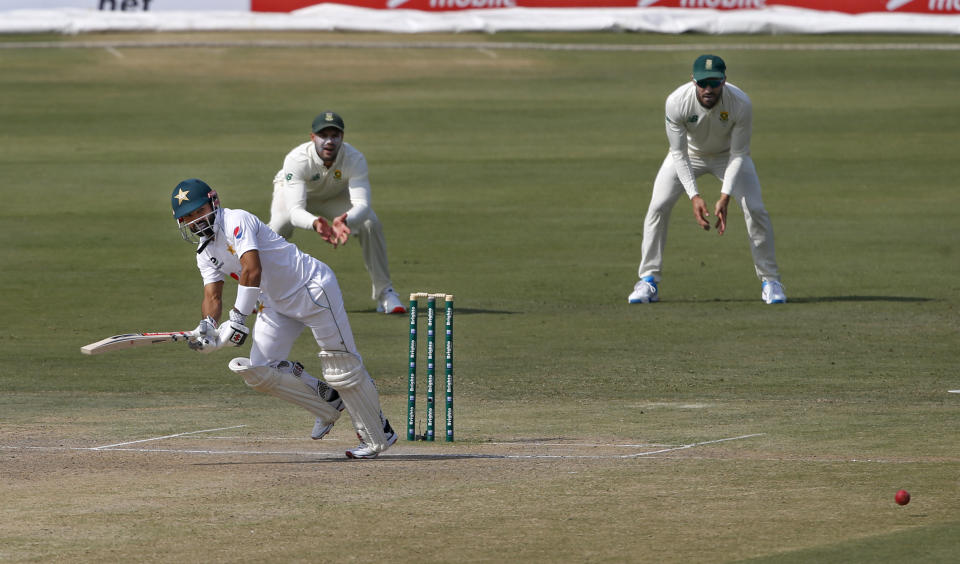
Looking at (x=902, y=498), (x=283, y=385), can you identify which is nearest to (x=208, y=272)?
(x=283, y=385)

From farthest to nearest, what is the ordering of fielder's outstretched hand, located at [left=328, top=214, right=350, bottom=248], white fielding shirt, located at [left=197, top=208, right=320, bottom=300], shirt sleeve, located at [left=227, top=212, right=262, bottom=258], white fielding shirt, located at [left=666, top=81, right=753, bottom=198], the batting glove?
1. white fielding shirt, located at [left=666, top=81, right=753, bottom=198]
2. fielder's outstretched hand, located at [left=328, top=214, right=350, bottom=248]
3. white fielding shirt, located at [left=197, top=208, right=320, bottom=300]
4. shirt sleeve, located at [left=227, top=212, right=262, bottom=258]
5. the batting glove

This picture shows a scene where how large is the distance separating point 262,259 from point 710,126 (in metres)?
7.25

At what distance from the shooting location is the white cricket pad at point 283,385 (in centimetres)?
886

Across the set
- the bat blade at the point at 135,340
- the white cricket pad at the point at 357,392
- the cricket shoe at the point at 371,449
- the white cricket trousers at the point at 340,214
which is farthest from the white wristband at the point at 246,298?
the white cricket trousers at the point at 340,214

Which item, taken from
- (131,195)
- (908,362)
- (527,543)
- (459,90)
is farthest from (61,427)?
(459,90)

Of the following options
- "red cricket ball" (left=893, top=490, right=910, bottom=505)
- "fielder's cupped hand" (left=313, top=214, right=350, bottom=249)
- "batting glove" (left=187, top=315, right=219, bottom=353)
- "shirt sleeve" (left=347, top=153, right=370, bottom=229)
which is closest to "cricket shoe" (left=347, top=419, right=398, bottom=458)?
"batting glove" (left=187, top=315, right=219, bottom=353)

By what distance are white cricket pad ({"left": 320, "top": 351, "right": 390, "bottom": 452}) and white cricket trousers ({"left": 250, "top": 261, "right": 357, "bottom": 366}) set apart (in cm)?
7

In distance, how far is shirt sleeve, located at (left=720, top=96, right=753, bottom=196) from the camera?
15.1 metres

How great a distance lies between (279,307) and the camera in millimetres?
9016

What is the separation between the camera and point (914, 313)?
14.9m

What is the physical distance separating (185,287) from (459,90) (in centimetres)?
Answer: 1550

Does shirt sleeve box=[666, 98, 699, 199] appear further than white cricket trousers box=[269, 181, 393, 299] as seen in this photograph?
Yes

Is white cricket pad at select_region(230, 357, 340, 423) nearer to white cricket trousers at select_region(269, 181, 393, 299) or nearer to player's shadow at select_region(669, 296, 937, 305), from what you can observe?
white cricket trousers at select_region(269, 181, 393, 299)

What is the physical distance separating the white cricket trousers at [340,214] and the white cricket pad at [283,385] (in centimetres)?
556
